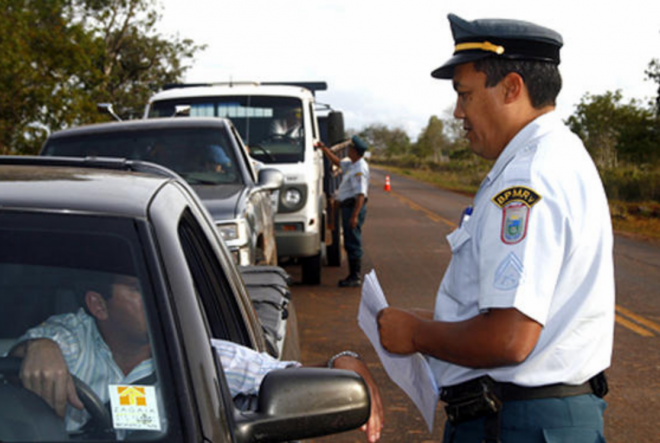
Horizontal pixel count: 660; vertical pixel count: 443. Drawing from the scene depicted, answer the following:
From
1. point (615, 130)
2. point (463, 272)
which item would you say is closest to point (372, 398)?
point (463, 272)

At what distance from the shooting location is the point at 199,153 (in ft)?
25.0

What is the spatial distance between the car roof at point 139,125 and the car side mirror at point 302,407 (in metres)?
5.61

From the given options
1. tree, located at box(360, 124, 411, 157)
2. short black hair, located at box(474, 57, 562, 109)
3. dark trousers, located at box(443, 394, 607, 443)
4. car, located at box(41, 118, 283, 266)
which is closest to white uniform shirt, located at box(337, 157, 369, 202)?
car, located at box(41, 118, 283, 266)

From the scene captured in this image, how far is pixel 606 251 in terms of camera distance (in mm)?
2279

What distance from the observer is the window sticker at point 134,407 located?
1844mm

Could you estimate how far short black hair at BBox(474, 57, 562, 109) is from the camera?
93.7 inches

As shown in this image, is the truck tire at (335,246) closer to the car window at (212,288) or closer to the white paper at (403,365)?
the car window at (212,288)

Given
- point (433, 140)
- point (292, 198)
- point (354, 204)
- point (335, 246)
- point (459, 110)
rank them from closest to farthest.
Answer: point (459, 110)
point (292, 198)
point (354, 204)
point (335, 246)
point (433, 140)

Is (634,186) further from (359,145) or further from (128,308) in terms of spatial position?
(128,308)

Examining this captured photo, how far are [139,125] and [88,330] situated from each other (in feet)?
18.5

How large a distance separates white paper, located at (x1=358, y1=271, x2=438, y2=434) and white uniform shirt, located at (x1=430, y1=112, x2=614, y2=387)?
0.15 m

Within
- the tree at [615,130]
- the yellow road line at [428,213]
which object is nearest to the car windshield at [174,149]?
the yellow road line at [428,213]

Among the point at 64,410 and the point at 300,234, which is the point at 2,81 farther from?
the point at 64,410

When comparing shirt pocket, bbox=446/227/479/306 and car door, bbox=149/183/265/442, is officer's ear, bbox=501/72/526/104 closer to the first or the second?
shirt pocket, bbox=446/227/479/306
